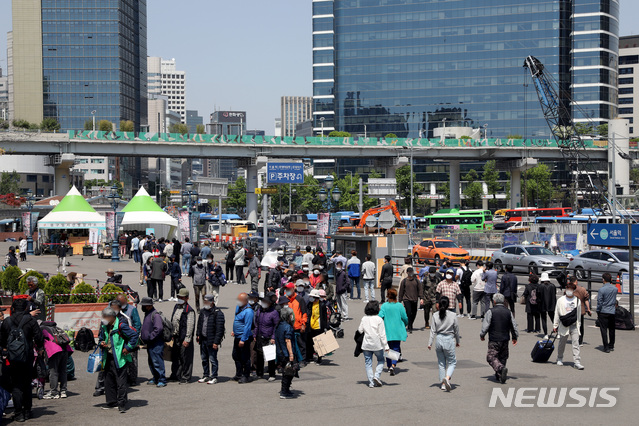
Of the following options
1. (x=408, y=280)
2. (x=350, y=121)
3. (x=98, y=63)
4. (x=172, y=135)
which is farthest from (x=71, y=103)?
(x=408, y=280)

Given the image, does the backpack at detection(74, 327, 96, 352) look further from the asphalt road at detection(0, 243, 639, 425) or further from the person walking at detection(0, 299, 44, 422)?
the person walking at detection(0, 299, 44, 422)

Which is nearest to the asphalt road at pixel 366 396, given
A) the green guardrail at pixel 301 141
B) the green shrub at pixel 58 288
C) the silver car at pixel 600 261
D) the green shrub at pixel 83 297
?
the green shrub at pixel 83 297

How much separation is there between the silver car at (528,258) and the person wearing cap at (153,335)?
2431cm

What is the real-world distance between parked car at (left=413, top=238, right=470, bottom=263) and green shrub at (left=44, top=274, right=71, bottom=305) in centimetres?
2521

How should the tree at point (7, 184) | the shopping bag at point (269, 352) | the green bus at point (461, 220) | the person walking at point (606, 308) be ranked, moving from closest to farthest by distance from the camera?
the shopping bag at point (269, 352) → the person walking at point (606, 308) → the green bus at point (461, 220) → the tree at point (7, 184)

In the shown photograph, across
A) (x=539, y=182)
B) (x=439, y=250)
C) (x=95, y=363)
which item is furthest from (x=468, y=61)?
(x=95, y=363)

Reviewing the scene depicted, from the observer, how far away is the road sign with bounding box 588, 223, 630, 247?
20.9m

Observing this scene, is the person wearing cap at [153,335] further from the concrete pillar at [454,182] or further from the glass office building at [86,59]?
the glass office building at [86,59]

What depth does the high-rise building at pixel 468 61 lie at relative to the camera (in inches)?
5217

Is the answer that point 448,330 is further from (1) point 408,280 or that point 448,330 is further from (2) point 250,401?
(1) point 408,280

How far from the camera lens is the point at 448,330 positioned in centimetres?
1231

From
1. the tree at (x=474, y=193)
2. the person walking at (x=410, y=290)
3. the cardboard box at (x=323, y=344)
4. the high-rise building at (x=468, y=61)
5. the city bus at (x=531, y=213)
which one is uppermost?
the high-rise building at (x=468, y=61)

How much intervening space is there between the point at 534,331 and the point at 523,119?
12260cm
